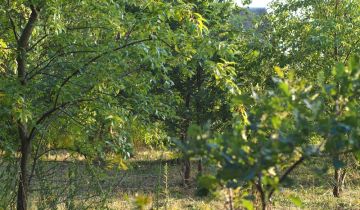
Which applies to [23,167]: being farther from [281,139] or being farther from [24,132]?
[281,139]

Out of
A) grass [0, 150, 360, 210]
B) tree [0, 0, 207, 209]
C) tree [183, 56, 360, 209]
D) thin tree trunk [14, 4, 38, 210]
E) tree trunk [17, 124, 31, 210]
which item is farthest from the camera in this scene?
grass [0, 150, 360, 210]

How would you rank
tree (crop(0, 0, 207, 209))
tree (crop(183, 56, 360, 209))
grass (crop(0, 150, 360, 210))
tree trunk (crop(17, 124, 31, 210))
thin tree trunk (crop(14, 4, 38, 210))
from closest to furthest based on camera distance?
tree (crop(183, 56, 360, 209)), tree (crop(0, 0, 207, 209)), thin tree trunk (crop(14, 4, 38, 210)), tree trunk (crop(17, 124, 31, 210)), grass (crop(0, 150, 360, 210))

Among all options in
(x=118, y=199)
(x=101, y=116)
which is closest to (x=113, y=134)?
(x=101, y=116)

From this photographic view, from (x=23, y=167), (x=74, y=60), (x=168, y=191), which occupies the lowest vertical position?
(x=168, y=191)

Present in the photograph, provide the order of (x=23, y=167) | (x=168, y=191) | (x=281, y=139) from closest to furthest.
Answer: (x=281, y=139)
(x=23, y=167)
(x=168, y=191)

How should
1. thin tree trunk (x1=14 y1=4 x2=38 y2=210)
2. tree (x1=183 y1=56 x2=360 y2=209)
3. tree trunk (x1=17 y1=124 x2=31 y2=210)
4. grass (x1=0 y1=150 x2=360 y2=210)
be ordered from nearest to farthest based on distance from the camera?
tree (x1=183 y1=56 x2=360 y2=209), thin tree trunk (x1=14 y1=4 x2=38 y2=210), tree trunk (x1=17 y1=124 x2=31 y2=210), grass (x1=0 y1=150 x2=360 y2=210)

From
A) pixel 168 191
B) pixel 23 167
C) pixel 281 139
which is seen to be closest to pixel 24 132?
pixel 23 167

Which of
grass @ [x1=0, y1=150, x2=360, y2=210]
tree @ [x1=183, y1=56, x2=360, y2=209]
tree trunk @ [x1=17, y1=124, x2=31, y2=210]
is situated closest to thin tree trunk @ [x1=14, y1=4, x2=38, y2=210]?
tree trunk @ [x1=17, y1=124, x2=31, y2=210]

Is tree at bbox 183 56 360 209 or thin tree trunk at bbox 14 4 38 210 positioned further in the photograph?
thin tree trunk at bbox 14 4 38 210

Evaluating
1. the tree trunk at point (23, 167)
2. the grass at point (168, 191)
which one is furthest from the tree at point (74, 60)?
the grass at point (168, 191)

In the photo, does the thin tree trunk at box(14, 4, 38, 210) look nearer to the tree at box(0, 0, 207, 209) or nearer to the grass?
the tree at box(0, 0, 207, 209)

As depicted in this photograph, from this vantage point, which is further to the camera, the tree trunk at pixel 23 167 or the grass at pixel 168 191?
the grass at pixel 168 191

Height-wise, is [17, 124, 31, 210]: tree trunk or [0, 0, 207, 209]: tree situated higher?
[0, 0, 207, 209]: tree

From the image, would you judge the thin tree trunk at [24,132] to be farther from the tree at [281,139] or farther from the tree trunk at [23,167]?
the tree at [281,139]
